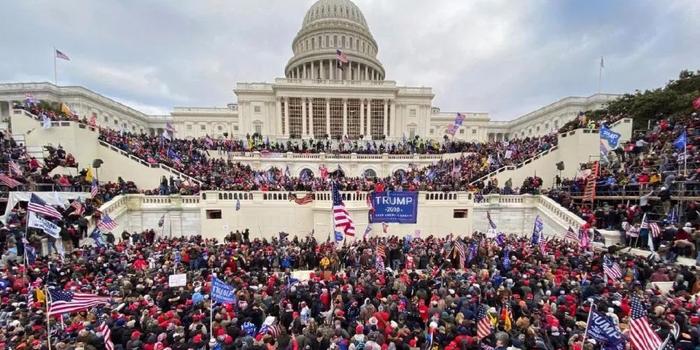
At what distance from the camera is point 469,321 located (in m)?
7.24

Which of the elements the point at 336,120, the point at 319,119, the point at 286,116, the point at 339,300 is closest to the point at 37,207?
the point at 339,300

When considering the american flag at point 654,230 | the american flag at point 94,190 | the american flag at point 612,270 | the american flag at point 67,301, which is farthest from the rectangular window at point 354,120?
the american flag at point 67,301

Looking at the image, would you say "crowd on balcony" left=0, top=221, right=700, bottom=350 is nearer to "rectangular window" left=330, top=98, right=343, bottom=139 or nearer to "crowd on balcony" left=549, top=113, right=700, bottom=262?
"crowd on balcony" left=549, top=113, right=700, bottom=262

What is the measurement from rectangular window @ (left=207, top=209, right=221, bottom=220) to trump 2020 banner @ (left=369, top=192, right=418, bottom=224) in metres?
9.71

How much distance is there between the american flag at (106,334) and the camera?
6219mm

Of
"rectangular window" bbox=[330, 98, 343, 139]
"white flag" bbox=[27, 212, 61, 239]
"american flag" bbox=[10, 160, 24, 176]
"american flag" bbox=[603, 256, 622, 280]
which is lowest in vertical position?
"american flag" bbox=[603, 256, 622, 280]

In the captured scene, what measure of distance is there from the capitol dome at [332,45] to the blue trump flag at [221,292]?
67.9m

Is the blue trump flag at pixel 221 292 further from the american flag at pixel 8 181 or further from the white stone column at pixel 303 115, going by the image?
the white stone column at pixel 303 115

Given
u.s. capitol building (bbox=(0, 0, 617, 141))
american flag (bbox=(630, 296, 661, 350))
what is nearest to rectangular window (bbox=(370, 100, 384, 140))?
u.s. capitol building (bbox=(0, 0, 617, 141))

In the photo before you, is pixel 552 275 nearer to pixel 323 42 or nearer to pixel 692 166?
pixel 692 166

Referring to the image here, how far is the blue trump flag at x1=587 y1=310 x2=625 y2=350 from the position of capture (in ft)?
18.9

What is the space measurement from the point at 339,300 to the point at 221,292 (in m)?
3.02

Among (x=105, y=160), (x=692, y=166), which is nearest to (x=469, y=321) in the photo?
(x=692, y=166)

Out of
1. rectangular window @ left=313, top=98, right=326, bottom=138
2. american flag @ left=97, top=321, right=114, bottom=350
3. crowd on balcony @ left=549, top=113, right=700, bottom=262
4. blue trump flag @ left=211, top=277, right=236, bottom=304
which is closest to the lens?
american flag @ left=97, top=321, right=114, bottom=350
